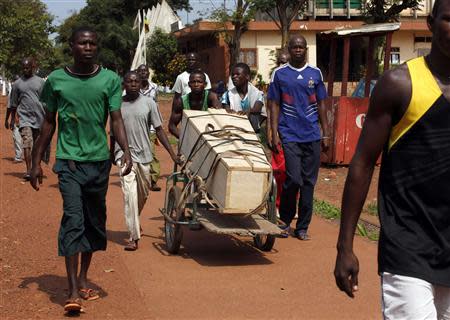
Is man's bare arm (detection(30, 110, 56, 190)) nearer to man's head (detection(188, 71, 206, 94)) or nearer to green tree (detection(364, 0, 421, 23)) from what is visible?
man's head (detection(188, 71, 206, 94))

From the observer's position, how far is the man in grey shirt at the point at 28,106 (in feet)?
44.1

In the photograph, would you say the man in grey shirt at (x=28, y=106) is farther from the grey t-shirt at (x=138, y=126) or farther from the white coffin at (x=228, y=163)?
the white coffin at (x=228, y=163)

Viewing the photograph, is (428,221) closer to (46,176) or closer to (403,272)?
(403,272)

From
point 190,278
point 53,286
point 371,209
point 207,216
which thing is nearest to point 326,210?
point 371,209

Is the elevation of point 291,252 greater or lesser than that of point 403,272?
lesser

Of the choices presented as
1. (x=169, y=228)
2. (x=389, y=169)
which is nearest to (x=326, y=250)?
(x=169, y=228)

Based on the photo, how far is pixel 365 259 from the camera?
25.9 ft

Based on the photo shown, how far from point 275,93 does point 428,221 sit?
5520 millimetres

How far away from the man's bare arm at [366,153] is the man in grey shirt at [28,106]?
34.3ft

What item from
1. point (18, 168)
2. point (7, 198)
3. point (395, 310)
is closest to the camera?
point (395, 310)

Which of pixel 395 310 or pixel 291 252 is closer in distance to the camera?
pixel 395 310

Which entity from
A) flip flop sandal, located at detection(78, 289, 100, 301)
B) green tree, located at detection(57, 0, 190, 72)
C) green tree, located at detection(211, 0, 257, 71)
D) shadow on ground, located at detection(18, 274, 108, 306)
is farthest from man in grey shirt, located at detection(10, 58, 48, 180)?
green tree, located at detection(57, 0, 190, 72)

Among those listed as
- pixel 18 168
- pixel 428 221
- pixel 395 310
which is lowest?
pixel 18 168

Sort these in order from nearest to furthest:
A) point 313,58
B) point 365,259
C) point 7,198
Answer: point 365,259
point 7,198
point 313,58
